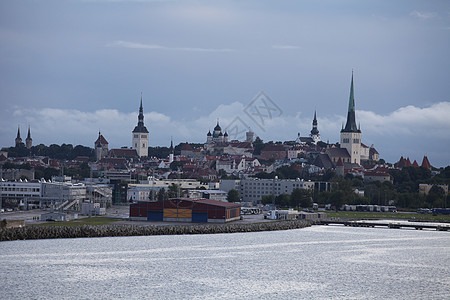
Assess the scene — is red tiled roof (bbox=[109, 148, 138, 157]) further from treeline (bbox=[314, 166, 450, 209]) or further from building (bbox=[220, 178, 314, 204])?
building (bbox=[220, 178, 314, 204])

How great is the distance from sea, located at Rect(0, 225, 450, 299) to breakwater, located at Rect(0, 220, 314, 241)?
99 cm

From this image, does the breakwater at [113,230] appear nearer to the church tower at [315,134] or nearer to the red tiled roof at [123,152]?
the red tiled roof at [123,152]

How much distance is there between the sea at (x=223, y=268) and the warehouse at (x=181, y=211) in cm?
614

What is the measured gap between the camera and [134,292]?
28.7 metres

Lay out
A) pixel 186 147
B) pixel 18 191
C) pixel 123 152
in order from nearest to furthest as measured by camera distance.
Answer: pixel 18 191 < pixel 123 152 < pixel 186 147

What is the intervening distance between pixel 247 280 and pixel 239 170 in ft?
333

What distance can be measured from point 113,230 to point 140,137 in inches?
4696

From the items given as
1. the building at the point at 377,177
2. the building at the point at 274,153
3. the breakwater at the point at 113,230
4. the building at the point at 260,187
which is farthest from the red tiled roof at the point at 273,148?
the breakwater at the point at 113,230

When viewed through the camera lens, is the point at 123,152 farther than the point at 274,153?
Yes

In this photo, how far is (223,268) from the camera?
34.3 metres

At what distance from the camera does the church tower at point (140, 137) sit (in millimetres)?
163500

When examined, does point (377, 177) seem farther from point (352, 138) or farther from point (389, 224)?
point (389, 224)

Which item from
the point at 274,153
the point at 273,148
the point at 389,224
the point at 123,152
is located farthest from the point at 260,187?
the point at 123,152

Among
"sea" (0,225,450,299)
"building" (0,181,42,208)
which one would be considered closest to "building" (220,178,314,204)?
"building" (0,181,42,208)
